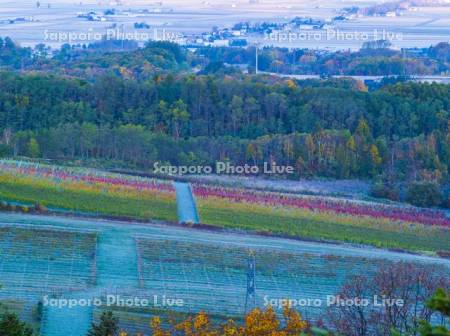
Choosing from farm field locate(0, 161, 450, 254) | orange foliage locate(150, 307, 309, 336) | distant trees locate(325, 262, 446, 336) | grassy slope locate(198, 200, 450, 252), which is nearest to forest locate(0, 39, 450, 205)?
farm field locate(0, 161, 450, 254)

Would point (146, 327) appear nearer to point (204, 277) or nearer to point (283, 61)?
point (204, 277)

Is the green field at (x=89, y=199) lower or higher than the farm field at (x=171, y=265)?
higher

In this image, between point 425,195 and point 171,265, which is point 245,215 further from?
point 425,195

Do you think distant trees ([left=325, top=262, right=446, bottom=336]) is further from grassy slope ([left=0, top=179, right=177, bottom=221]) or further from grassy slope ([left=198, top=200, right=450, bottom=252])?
grassy slope ([left=0, top=179, right=177, bottom=221])

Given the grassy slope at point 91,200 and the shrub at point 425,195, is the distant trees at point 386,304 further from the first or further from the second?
the shrub at point 425,195

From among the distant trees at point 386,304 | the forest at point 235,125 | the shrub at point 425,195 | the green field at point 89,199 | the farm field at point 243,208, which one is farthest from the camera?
the forest at point 235,125

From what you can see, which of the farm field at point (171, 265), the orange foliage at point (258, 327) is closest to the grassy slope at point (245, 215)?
the farm field at point (171, 265)
